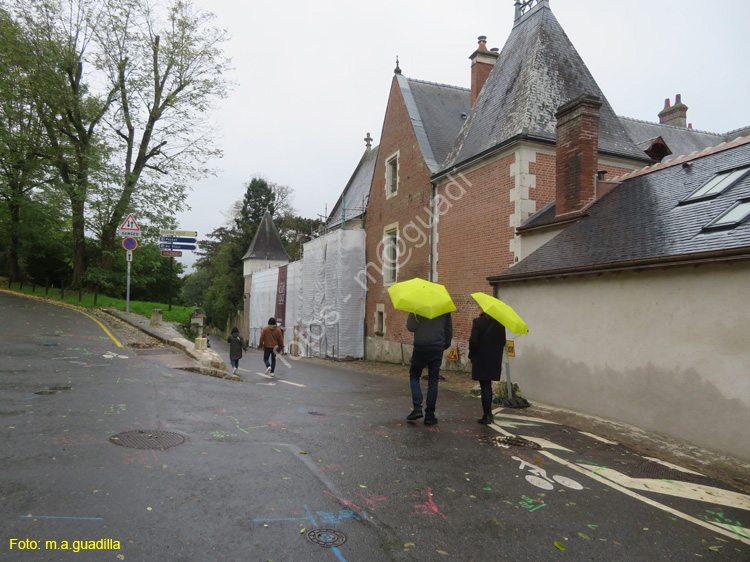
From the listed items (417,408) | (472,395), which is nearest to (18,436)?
(417,408)

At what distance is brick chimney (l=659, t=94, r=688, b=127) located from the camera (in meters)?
27.0

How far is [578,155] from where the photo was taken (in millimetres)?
10539

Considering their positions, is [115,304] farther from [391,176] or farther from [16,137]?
[391,176]

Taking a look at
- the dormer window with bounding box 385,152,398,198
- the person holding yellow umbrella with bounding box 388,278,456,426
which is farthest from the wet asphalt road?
the dormer window with bounding box 385,152,398,198

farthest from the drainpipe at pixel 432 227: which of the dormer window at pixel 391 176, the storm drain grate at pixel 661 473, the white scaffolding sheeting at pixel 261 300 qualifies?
the white scaffolding sheeting at pixel 261 300

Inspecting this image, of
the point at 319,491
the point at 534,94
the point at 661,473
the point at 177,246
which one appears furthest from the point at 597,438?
the point at 177,246

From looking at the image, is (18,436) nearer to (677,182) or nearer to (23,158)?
(677,182)

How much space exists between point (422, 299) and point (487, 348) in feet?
4.13

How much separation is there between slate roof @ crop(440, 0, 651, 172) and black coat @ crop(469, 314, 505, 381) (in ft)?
25.4

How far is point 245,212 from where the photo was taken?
157 ft

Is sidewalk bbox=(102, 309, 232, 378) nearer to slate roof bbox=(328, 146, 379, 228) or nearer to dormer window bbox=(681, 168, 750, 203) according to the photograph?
dormer window bbox=(681, 168, 750, 203)

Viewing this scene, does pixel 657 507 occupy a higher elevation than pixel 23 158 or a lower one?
lower

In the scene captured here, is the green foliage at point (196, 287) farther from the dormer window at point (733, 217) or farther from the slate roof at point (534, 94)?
the dormer window at point (733, 217)

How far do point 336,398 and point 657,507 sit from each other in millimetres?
5545
